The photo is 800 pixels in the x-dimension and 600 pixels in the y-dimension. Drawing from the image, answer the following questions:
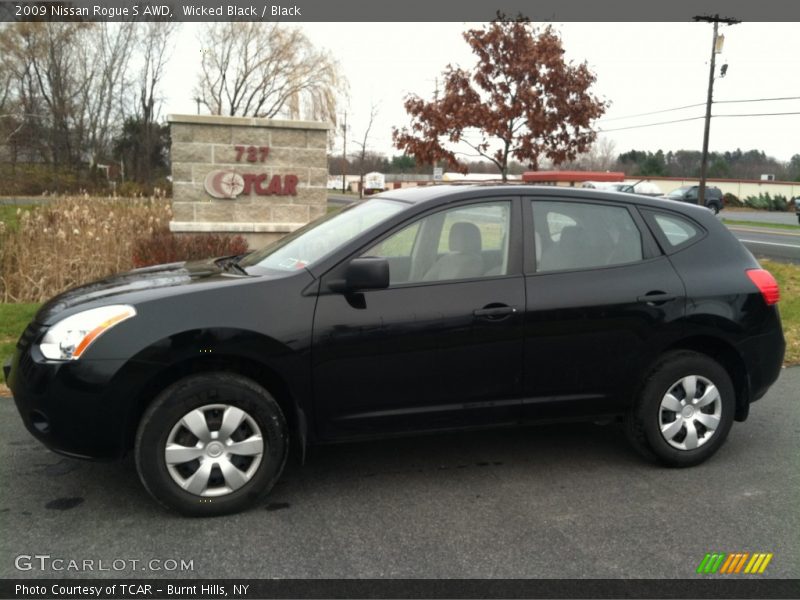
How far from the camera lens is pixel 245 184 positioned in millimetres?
11023

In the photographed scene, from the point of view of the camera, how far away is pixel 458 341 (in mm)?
3959

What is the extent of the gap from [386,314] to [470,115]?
14326 millimetres

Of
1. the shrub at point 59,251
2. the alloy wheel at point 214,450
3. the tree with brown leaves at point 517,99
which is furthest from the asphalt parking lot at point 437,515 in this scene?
the tree with brown leaves at point 517,99

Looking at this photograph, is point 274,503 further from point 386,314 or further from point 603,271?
point 603,271

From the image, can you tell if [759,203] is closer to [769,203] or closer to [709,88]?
[769,203]

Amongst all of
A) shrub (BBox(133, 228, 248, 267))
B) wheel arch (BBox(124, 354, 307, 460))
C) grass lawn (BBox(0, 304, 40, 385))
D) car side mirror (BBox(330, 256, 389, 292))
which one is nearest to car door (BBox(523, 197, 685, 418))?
Answer: car side mirror (BBox(330, 256, 389, 292))

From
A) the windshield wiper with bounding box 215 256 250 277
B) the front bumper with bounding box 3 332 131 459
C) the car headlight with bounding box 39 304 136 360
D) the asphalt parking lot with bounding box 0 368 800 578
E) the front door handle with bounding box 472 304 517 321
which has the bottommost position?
the asphalt parking lot with bounding box 0 368 800 578

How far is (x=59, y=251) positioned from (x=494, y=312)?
23.9ft

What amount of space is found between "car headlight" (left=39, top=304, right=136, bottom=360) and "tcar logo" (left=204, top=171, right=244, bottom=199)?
7503 millimetres

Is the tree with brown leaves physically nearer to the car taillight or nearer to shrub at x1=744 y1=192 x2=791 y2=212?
the car taillight

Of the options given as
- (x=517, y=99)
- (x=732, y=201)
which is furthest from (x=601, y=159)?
(x=517, y=99)

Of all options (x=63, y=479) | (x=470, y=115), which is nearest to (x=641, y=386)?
(x=63, y=479)

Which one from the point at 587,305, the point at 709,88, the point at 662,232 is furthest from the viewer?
the point at 709,88

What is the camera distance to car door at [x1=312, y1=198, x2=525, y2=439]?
12.5ft
